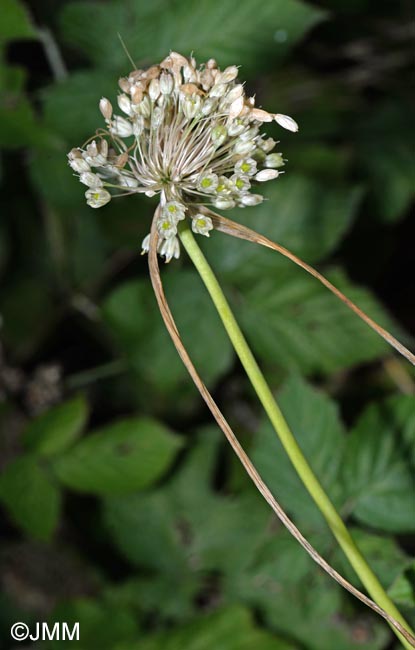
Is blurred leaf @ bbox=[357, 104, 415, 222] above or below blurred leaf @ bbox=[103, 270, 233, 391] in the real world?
above

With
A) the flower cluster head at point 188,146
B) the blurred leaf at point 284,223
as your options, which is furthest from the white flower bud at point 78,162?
the blurred leaf at point 284,223

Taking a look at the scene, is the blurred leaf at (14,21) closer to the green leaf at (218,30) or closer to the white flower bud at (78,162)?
the green leaf at (218,30)

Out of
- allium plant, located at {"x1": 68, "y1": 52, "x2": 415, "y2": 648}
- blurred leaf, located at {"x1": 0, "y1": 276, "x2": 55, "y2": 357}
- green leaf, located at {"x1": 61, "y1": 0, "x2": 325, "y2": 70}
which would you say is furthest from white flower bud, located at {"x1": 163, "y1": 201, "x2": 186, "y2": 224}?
blurred leaf, located at {"x1": 0, "y1": 276, "x2": 55, "y2": 357}

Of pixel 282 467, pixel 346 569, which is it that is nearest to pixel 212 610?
pixel 282 467

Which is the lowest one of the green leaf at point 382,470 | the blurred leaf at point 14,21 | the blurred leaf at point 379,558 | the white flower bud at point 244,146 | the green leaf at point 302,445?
the blurred leaf at point 379,558

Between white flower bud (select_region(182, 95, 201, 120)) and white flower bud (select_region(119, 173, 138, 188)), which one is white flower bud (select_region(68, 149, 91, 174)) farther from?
white flower bud (select_region(182, 95, 201, 120))

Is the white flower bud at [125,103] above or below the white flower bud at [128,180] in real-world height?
above
